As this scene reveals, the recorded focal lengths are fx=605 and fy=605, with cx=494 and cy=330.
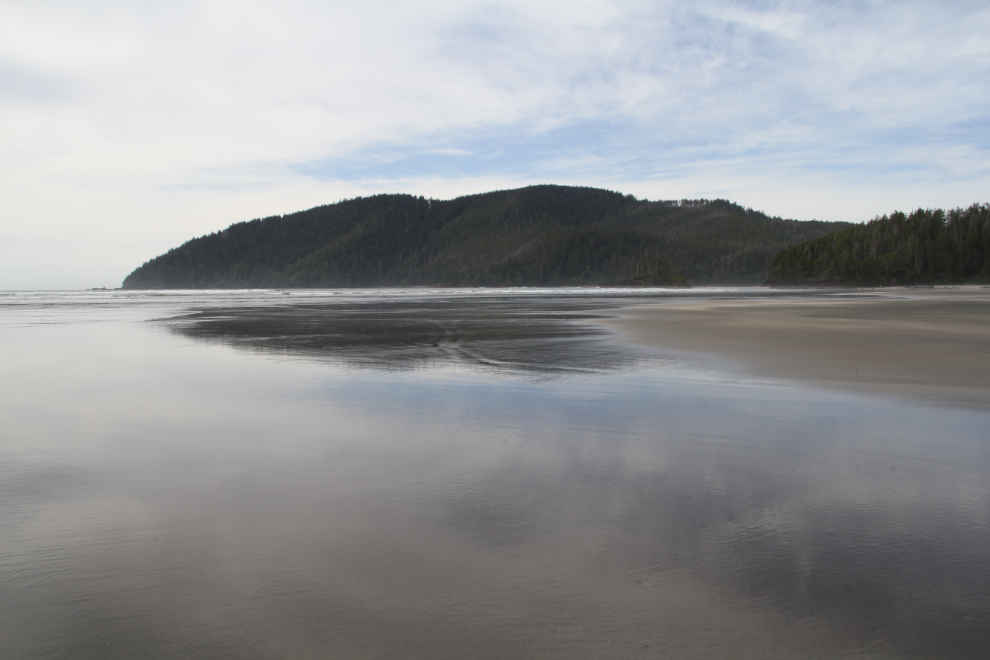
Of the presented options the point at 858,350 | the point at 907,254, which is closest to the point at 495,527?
the point at 858,350

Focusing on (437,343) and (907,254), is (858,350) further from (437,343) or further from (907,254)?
(907,254)

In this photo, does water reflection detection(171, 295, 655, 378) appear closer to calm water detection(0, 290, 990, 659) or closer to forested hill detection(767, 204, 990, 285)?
calm water detection(0, 290, 990, 659)

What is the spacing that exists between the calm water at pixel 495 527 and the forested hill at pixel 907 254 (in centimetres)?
11035

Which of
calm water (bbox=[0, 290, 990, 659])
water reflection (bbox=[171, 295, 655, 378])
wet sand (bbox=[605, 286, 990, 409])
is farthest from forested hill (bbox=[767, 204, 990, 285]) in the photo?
calm water (bbox=[0, 290, 990, 659])

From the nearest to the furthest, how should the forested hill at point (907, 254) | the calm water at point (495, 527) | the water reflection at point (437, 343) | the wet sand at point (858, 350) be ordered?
1. the calm water at point (495, 527)
2. the wet sand at point (858, 350)
3. the water reflection at point (437, 343)
4. the forested hill at point (907, 254)

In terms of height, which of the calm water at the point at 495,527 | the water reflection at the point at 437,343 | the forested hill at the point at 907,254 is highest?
the forested hill at the point at 907,254

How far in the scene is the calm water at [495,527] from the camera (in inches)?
104

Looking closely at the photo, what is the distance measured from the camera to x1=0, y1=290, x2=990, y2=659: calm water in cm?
264

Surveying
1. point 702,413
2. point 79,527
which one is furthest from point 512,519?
point 702,413

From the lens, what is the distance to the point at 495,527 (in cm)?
372

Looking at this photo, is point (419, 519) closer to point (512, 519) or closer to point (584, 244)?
point (512, 519)

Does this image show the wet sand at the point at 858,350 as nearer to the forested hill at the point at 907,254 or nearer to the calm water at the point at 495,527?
the calm water at the point at 495,527

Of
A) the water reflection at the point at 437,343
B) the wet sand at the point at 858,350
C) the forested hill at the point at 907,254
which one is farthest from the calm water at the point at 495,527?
the forested hill at the point at 907,254

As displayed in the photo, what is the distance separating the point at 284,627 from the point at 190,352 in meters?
11.7
